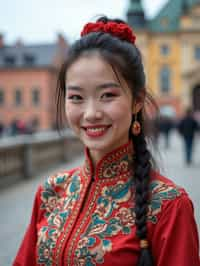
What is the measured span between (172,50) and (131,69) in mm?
46543

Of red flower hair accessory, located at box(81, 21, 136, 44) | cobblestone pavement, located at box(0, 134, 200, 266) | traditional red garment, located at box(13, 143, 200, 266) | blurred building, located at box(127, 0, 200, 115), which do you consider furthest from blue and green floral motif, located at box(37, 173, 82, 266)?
blurred building, located at box(127, 0, 200, 115)

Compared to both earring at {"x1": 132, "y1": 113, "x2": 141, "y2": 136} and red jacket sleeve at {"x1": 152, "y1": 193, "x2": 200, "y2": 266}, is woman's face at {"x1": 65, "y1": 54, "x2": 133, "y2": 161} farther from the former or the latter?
red jacket sleeve at {"x1": 152, "y1": 193, "x2": 200, "y2": 266}

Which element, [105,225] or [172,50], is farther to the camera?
[172,50]

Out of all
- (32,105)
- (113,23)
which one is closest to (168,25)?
(32,105)

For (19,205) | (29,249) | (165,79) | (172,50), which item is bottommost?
(19,205)

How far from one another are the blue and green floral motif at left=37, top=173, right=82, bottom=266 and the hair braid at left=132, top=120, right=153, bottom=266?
27 cm

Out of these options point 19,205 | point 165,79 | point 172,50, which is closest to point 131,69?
point 19,205

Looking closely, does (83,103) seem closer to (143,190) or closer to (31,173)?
(143,190)

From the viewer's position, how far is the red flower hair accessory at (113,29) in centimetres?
155

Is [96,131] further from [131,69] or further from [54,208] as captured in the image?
[54,208]

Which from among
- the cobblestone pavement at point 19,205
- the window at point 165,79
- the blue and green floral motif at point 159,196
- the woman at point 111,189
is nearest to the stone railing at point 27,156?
the cobblestone pavement at point 19,205

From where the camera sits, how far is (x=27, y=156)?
9.58 m

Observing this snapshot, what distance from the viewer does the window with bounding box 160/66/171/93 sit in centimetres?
4625

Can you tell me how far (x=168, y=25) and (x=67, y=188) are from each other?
47.1 m
